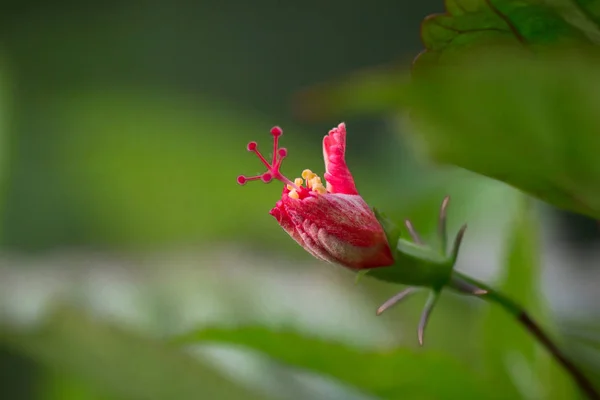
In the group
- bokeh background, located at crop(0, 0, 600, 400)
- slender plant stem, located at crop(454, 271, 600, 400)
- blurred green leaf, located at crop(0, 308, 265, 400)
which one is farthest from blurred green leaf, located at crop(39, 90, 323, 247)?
slender plant stem, located at crop(454, 271, 600, 400)

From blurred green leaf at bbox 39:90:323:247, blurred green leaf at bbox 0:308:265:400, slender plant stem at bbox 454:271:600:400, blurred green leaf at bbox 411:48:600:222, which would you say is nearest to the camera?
blurred green leaf at bbox 411:48:600:222

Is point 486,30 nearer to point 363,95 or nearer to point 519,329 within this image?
point 363,95

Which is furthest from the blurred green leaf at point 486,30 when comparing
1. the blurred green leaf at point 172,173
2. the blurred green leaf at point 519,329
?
the blurred green leaf at point 172,173

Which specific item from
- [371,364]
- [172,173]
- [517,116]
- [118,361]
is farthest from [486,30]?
[172,173]

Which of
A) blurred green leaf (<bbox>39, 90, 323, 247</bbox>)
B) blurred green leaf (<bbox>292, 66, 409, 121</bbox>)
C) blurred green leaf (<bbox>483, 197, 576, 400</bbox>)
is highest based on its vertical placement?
blurred green leaf (<bbox>292, 66, 409, 121</bbox>)

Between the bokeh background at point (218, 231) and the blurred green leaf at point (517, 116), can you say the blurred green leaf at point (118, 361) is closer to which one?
the bokeh background at point (218, 231)

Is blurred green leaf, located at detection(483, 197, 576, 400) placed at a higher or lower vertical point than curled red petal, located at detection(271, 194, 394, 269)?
lower

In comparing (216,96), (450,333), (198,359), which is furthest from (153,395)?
(216,96)

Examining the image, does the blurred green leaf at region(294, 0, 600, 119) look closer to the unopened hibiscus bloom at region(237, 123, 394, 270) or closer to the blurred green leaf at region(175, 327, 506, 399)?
the unopened hibiscus bloom at region(237, 123, 394, 270)
